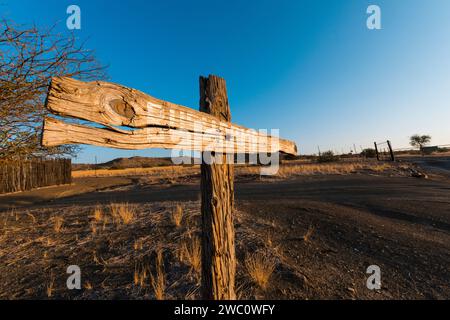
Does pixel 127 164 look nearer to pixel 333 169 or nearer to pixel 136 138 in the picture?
pixel 333 169

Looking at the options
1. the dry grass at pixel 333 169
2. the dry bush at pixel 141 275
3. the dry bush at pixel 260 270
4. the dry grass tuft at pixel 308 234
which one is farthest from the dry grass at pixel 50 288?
the dry grass at pixel 333 169

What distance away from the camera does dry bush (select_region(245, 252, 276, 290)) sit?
3.08 meters

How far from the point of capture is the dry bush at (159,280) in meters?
2.95

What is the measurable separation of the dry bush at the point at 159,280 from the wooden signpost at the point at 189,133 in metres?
1.08

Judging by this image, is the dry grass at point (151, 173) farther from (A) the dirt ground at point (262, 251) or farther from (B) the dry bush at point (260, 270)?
(B) the dry bush at point (260, 270)

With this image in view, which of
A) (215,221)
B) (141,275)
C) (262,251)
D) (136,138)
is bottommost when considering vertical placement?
(141,275)

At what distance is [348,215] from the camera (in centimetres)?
611

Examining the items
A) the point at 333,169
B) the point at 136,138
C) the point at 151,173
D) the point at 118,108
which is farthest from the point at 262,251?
the point at 151,173

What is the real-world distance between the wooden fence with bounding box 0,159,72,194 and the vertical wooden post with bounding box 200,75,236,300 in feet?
54.6

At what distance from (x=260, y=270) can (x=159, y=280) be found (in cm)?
145

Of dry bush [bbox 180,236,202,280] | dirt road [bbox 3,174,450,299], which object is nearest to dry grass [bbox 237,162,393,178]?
dirt road [bbox 3,174,450,299]

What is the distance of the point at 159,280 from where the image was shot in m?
3.22

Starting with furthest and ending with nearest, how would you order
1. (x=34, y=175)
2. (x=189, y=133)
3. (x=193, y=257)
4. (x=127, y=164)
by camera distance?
(x=127, y=164) < (x=34, y=175) < (x=193, y=257) < (x=189, y=133)
